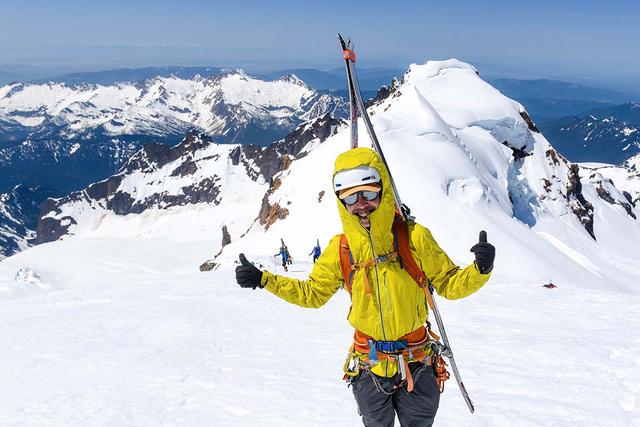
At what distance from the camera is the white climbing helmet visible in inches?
191

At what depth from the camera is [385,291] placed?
498 centimetres

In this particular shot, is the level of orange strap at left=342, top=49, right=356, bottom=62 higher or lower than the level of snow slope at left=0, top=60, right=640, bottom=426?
higher

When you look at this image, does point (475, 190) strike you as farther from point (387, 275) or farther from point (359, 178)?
point (359, 178)

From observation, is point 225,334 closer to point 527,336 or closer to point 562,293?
point 527,336

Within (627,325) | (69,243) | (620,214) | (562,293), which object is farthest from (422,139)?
(69,243)

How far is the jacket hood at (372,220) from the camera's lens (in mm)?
4938

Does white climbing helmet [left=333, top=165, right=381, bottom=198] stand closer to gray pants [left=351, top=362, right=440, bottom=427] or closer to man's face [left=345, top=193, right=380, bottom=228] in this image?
man's face [left=345, top=193, right=380, bottom=228]

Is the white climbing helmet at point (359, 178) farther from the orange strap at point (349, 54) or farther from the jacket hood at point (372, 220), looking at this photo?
the orange strap at point (349, 54)

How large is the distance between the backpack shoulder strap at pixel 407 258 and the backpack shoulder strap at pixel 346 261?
19.9 inches

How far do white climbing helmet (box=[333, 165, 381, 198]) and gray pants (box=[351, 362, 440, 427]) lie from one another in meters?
1.90

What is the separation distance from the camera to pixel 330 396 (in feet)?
28.3

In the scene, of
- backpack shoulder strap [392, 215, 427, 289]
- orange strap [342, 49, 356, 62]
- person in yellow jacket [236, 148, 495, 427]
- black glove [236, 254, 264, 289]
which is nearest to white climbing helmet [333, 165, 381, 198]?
person in yellow jacket [236, 148, 495, 427]

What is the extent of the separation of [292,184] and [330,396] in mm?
45148

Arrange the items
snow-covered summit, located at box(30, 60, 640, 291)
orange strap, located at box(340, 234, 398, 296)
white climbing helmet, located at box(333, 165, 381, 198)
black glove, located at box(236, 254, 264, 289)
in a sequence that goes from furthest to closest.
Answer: snow-covered summit, located at box(30, 60, 640, 291) → black glove, located at box(236, 254, 264, 289) → orange strap, located at box(340, 234, 398, 296) → white climbing helmet, located at box(333, 165, 381, 198)
